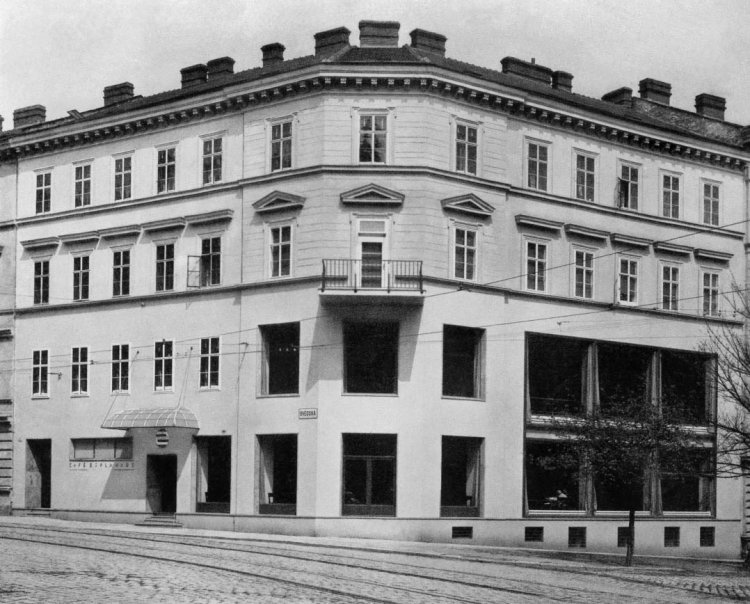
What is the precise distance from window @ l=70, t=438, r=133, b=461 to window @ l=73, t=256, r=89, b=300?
5805 mm

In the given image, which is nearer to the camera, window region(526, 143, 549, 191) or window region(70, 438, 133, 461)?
window region(526, 143, 549, 191)

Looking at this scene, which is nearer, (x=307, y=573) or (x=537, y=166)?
(x=307, y=573)

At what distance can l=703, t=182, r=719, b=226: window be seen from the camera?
2042 inches

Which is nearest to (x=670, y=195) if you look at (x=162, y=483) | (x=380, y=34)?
(x=380, y=34)

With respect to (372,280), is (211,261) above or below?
above

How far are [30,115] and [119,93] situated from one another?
5820 millimetres

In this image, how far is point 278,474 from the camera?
4306 centimetres

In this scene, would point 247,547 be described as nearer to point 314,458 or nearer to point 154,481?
point 314,458

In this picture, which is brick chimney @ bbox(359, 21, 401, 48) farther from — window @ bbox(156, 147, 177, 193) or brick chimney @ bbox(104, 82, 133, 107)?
brick chimney @ bbox(104, 82, 133, 107)

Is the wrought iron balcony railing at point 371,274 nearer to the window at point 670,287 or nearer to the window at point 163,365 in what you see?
the window at point 163,365

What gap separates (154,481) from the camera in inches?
1831

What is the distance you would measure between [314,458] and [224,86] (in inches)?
554

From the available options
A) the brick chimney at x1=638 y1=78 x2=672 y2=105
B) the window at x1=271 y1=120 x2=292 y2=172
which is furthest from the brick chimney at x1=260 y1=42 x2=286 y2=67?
the brick chimney at x1=638 y1=78 x2=672 y2=105

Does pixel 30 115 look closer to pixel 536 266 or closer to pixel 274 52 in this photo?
pixel 274 52
